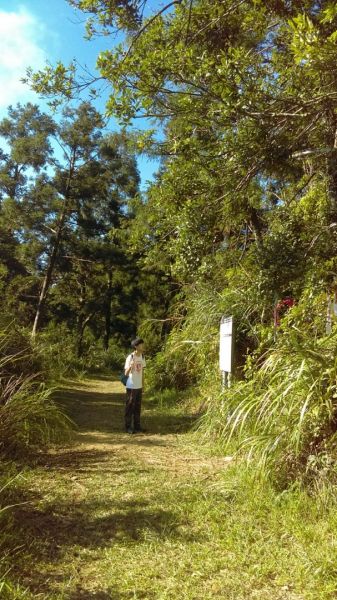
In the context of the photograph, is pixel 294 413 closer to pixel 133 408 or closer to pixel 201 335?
pixel 133 408

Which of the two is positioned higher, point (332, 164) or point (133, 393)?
point (332, 164)

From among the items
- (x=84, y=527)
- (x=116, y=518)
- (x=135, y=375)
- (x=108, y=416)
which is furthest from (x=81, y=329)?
(x=84, y=527)

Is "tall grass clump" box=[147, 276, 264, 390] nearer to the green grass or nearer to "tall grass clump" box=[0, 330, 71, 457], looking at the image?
the green grass

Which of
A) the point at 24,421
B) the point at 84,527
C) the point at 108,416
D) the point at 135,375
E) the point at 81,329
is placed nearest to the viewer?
the point at 84,527

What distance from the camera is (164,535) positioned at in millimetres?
3711

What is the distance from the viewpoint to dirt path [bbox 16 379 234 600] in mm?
3047

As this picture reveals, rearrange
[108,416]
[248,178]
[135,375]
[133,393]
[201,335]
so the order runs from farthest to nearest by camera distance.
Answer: [201,335]
[108,416]
[135,375]
[133,393]
[248,178]

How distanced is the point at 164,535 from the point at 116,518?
21.6 inches

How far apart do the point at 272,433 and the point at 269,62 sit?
4391mm

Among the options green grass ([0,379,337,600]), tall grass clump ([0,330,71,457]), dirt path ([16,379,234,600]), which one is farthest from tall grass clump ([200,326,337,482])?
tall grass clump ([0,330,71,457])

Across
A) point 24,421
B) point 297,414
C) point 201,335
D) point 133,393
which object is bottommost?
point 24,421

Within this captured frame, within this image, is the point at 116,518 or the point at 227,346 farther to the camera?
the point at 227,346

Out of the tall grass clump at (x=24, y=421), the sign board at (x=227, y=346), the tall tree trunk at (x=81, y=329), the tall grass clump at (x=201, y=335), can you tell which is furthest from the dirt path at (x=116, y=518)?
the tall tree trunk at (x=81, y=329)

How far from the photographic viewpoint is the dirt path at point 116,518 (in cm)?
305
